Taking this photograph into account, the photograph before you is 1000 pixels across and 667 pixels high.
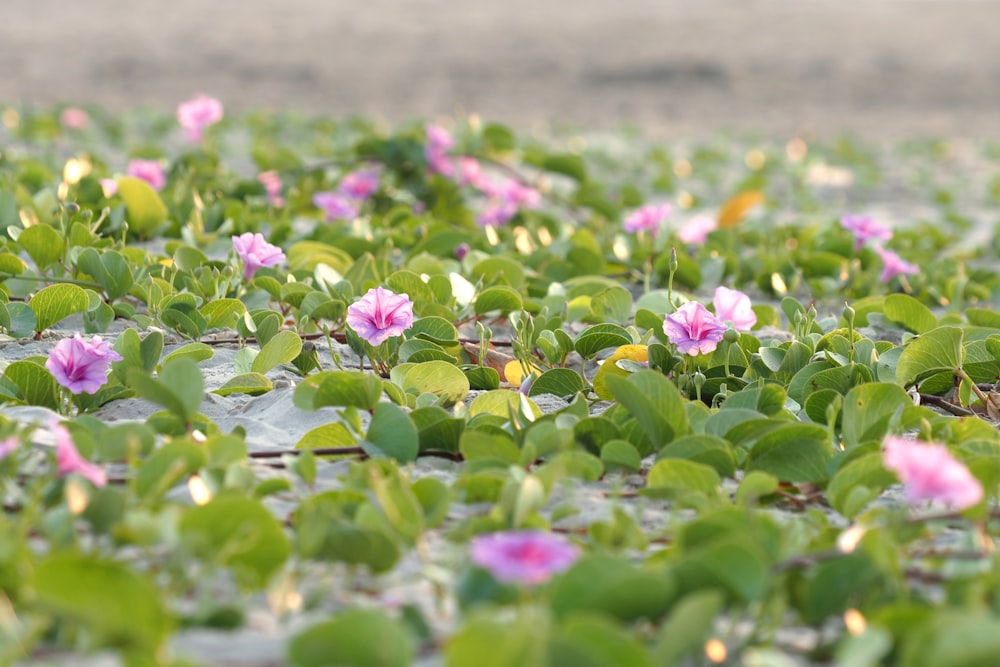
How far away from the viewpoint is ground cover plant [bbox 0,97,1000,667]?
1054 millimetres

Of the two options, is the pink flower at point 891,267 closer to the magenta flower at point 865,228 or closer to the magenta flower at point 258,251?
the magenta flower at point 865,228

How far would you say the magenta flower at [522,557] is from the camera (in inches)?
41.6

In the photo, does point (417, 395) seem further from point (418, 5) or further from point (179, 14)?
point (418, 5)

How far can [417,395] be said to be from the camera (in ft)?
5.98

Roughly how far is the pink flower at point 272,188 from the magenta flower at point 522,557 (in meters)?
2.61

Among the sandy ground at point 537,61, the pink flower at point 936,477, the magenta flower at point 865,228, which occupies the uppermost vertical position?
the pink flower at point 936,477

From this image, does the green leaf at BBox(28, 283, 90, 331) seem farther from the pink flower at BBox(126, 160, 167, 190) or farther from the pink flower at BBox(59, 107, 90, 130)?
the pink flower at BBox(59, 107, 90, 130)

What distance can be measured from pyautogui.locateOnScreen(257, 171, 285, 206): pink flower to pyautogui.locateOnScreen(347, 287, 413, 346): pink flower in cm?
175

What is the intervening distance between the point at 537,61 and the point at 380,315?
12973 mm

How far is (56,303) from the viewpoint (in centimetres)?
207

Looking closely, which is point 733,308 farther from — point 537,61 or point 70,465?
point 537,61

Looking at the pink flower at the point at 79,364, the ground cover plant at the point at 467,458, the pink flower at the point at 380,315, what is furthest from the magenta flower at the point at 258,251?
the pink flower at the point at 79,364

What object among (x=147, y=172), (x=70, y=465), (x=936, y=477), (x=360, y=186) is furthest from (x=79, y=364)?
(x=360, y=186)

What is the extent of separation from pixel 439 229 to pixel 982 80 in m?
12.5
